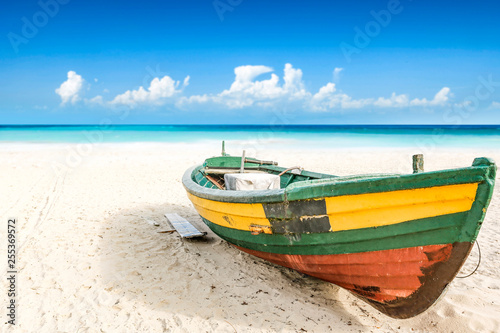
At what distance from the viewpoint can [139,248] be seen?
5047 mm

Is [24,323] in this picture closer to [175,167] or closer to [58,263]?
[58,263]

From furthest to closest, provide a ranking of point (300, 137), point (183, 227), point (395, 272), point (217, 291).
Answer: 1. point (300, 137)
2. point (183, 227)
3. point (217, 291)
4. point (395, 272)

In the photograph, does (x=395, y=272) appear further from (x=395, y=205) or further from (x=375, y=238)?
(x=395, y=205)

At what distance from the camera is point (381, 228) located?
9.41 feet

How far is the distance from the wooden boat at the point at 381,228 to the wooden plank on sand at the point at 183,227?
5.95ft

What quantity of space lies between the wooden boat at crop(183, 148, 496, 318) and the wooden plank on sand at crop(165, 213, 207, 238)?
1813 millimetres

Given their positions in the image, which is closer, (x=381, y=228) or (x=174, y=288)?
(x=381, y=228)

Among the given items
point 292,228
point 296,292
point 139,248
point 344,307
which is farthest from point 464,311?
point 139,248

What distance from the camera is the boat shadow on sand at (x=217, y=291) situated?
3350mm

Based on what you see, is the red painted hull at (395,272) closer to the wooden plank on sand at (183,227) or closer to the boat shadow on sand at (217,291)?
the boat shadow on sand at (217,291)

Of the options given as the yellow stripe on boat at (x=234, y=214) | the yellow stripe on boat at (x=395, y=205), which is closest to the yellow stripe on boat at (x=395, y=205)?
the yellow stripe on boat at (x=395, y=205)

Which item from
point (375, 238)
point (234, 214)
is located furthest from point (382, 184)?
point (234, 214)

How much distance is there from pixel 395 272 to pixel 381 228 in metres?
0.49

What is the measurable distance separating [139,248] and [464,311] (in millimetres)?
4353
